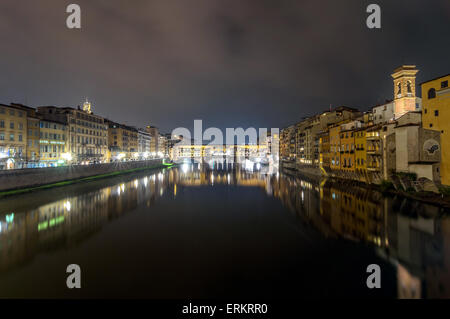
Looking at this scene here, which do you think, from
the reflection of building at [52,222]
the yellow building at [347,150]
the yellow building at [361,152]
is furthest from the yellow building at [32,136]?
the yellow building at [361,152]

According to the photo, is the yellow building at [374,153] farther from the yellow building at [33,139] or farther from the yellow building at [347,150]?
the yellow building at [33,139]

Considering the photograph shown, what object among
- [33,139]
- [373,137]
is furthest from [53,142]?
[373,137]

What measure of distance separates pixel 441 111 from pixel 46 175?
49909mm

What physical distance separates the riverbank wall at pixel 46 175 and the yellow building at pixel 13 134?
23.0ft

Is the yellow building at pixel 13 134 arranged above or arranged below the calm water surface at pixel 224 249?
above

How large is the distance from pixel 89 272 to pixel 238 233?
9.63m

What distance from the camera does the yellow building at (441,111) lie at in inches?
861

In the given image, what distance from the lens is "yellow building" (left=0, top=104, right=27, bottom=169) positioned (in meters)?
36.4

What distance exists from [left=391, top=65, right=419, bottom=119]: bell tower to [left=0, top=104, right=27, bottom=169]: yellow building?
6142cm

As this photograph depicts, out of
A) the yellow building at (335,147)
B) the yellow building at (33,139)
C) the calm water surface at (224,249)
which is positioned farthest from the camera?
the yellow building at (335,147)

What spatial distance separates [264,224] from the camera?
1873 centimetres

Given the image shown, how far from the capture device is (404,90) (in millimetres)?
34562

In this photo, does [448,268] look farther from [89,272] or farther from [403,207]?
[89,272]
